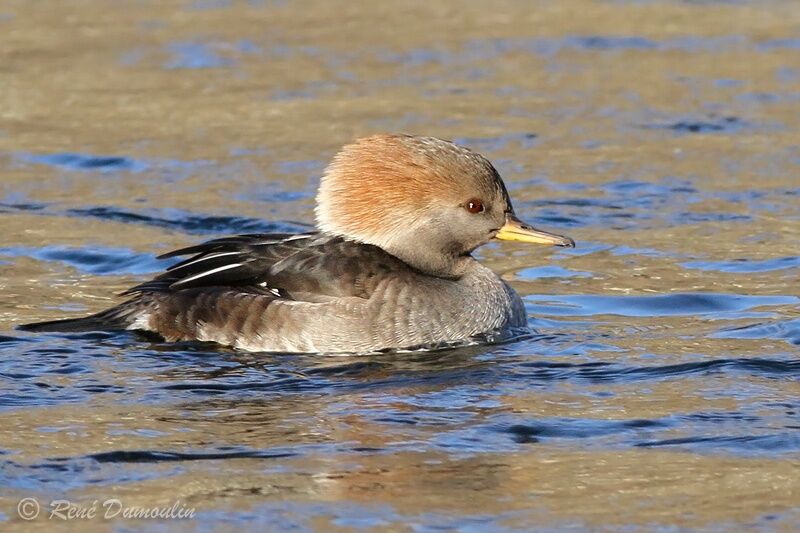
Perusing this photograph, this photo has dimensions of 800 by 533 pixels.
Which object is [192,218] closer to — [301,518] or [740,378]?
[740,378]

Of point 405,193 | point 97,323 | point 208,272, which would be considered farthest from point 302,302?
point 97,323

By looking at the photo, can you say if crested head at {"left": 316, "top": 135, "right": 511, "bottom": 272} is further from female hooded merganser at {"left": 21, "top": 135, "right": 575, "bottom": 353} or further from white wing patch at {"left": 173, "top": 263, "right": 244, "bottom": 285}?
white wing patch at {"left": 173, "top": 263, "right": 244, "bottom": 285}

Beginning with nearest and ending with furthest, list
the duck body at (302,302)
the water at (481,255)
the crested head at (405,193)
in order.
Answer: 1. the water at (481,255)
2. the duck body at (302,302)
3. the crested head at (405,193)

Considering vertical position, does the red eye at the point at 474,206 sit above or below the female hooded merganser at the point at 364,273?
above

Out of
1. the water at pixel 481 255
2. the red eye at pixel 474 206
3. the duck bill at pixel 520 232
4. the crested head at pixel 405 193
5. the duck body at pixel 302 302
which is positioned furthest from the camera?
the duck bill at pixel 520 232

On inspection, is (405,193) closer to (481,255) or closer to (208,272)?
(208,272)

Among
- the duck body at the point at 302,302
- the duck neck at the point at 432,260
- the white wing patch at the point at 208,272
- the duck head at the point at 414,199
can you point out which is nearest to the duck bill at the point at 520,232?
the duck head at the point at 414,199

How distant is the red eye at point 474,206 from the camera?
8.80m

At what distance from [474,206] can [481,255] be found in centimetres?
244

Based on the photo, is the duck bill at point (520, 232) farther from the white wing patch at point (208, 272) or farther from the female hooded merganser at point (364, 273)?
the white wing patch at point (208, 272)

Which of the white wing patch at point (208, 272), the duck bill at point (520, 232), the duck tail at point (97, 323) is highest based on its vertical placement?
the duck bill at point (520, 232)

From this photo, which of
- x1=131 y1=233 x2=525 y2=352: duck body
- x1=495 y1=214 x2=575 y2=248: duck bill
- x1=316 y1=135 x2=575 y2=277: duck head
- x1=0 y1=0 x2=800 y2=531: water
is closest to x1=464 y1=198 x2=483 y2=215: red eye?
x1=316 y1=135 x2=575 y2=277: duck head

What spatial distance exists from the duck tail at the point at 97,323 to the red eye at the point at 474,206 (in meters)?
2.06

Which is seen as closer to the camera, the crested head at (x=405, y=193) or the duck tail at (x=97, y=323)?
the duck tail at (x=97, y=323)
